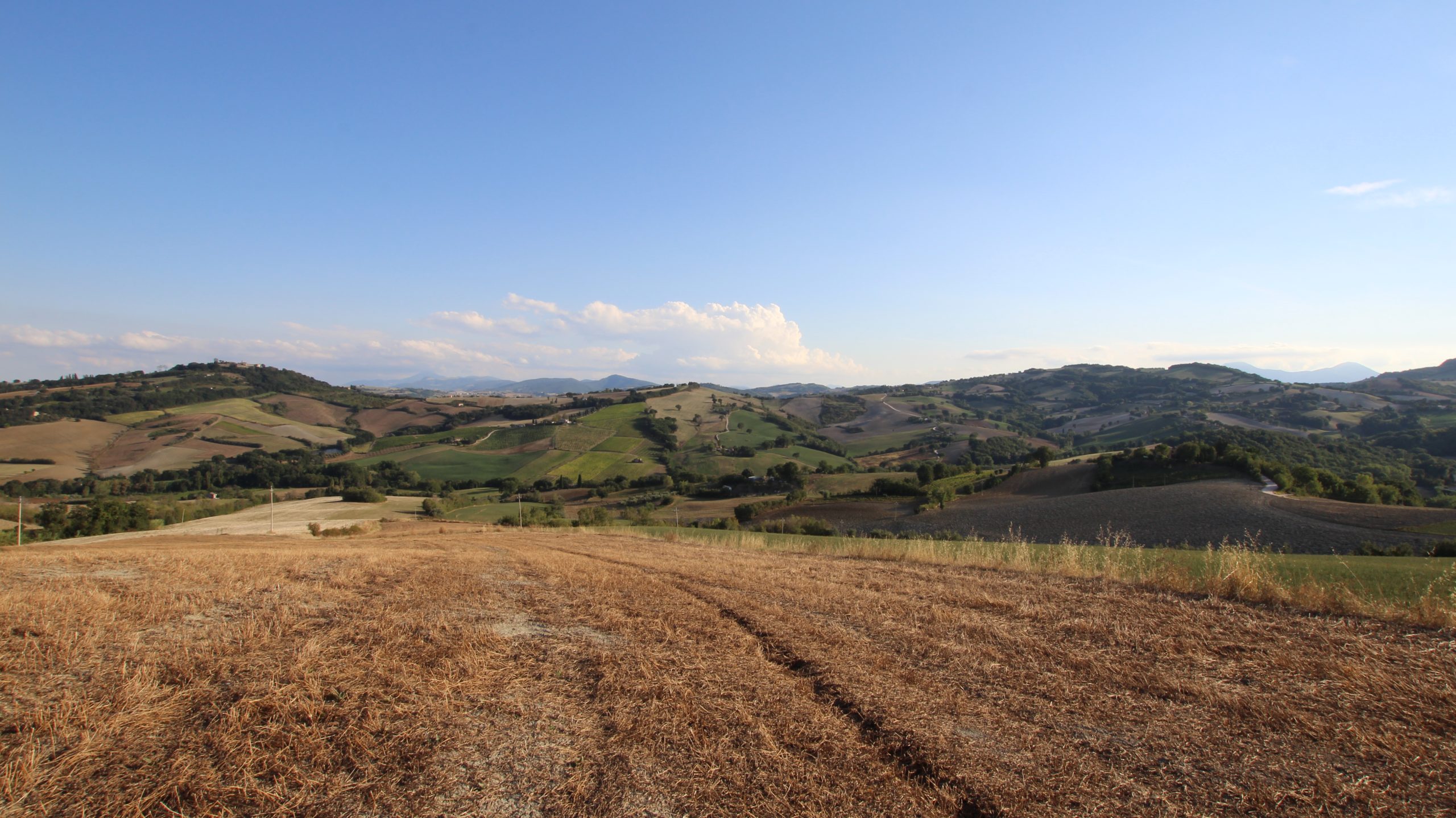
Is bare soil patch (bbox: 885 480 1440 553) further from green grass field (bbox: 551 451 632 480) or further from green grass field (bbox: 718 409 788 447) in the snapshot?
green grass field (bbox: 718 409 788 447)

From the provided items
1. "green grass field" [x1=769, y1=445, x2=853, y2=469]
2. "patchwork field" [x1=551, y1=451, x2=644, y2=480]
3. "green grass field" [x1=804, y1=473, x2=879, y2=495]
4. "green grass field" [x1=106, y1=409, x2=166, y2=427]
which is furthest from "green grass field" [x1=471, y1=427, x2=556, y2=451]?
"green grass field" [x1=804, y1=473, x2=879, y2=495]

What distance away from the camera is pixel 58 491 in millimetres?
69062

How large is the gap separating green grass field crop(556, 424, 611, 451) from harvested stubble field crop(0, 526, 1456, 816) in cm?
9207

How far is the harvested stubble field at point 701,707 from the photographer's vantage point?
11.4ft

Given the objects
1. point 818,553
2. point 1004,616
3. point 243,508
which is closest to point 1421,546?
point 818,553

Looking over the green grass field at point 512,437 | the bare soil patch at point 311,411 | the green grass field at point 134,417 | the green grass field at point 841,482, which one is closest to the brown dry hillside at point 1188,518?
the green grass field at point 841,482

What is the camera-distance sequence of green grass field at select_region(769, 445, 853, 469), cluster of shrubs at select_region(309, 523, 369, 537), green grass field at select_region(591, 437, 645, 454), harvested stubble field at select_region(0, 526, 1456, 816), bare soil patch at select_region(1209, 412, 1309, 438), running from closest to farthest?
harvested stubble field at select_region(0, 526, 1456, 816)
cluster of shrubs at select_region(309, 523, 369, 537)
green grass field at select_region(769, 445, 853, 469)
green grass field at select_region(591, 437, 645, 454)
bare soil patch at select_region(1209, 412, 1309, 438)

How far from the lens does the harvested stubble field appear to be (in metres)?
3.47

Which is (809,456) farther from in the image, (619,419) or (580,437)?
(580,437)

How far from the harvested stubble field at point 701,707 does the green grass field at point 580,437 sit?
3625 inches

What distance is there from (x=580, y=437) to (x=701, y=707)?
10364 centimetres

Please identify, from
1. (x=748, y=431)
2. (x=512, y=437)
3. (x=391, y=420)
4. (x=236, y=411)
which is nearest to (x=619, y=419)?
(x=512, y=437)

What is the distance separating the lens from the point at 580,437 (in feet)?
344

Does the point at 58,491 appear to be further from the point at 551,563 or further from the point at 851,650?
the point at 851,650
